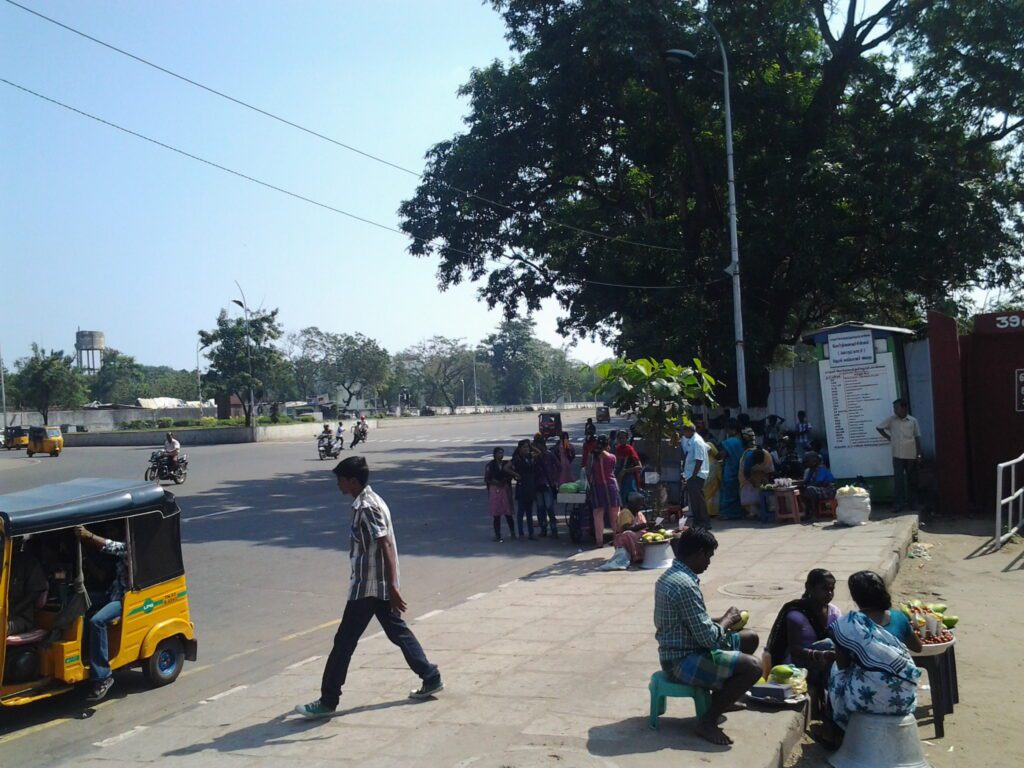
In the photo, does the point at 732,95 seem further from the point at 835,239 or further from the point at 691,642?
the point at 691,642

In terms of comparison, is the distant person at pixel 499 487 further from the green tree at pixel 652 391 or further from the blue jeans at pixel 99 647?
the blue jeans at pixel 99 647

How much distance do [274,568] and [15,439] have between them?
47.9 m

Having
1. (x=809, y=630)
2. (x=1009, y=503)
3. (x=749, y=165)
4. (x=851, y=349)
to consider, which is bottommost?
(x=1009, y=503)

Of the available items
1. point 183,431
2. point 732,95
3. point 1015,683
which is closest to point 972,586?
point 1015,683

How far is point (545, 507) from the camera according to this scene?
1438 cm

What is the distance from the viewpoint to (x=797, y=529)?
41.2 feet

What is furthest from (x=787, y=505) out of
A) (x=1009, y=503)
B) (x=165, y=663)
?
(x=165, y=663)

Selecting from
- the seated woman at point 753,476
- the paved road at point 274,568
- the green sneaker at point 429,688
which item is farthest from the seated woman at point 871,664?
the seated woman at point 753,476

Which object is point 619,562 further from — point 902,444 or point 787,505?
point 902,444

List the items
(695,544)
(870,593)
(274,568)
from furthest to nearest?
(274,568)
(695,544)
(870,593)

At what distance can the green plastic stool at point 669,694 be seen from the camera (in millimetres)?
4801

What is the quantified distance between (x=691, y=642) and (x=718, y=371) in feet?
60.1

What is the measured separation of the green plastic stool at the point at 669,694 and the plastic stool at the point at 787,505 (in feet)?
29.0

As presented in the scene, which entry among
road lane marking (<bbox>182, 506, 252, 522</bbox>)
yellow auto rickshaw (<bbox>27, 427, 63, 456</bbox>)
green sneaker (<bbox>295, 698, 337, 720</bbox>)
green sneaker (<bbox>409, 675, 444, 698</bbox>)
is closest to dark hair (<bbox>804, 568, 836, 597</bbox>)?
green sneaker (<bbox>409, 675, 444, 698</bbox>)
